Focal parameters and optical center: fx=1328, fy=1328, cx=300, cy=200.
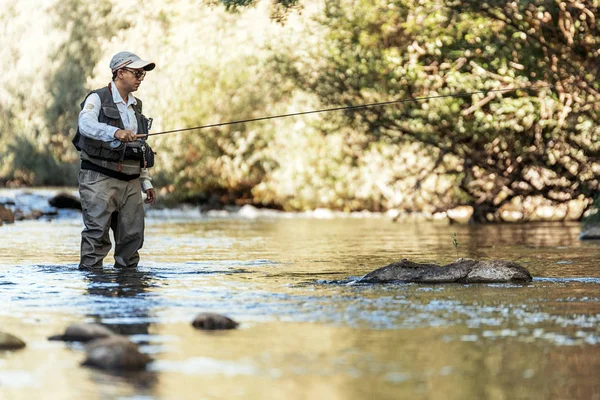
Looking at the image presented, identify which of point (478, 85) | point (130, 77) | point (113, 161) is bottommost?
point (113, 161)

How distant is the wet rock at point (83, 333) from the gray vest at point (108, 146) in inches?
164

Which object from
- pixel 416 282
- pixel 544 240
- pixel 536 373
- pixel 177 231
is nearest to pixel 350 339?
pixel 536 373

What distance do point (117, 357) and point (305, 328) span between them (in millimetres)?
1461

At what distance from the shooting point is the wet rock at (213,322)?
6617mm

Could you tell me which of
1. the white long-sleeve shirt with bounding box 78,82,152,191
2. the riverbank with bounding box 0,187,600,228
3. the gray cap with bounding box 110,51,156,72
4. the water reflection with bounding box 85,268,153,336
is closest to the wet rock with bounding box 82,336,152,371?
the water reflection with bounding box 85,268,153,336

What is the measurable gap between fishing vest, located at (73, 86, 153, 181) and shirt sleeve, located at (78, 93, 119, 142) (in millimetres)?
101

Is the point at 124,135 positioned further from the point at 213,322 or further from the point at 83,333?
the point at 83,333

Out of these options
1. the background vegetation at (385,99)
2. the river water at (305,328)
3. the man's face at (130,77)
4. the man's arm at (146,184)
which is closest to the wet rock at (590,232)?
the background vegetation at (385,99)

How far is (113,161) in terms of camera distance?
1038cm

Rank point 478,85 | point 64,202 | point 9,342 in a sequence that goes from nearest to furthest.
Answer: point 9,342
point 478,85
point 64,202

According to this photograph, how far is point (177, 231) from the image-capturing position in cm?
1927

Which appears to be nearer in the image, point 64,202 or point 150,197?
point 150,197

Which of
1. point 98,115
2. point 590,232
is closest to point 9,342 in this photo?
point 98,115

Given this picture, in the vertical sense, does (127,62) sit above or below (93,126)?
above
